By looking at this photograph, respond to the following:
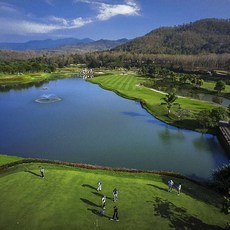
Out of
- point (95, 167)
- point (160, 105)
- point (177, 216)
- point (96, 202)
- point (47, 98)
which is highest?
point (96, 202)

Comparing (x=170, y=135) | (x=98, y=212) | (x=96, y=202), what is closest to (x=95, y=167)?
(x=96, y=202)

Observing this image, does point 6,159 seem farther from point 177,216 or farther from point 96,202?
point 177,216

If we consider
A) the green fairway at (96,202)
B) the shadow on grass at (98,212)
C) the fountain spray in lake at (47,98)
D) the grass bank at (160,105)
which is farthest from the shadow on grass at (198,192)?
the fountain spray in lake at (47,98)

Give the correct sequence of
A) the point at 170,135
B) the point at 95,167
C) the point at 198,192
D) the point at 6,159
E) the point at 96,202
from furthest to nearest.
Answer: the point at 170,135
the point at 6,159
the point at 95,167
the point at 198,192
the point at 96,202

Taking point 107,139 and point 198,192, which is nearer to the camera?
point 198,192

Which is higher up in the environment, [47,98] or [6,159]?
[6,159]
